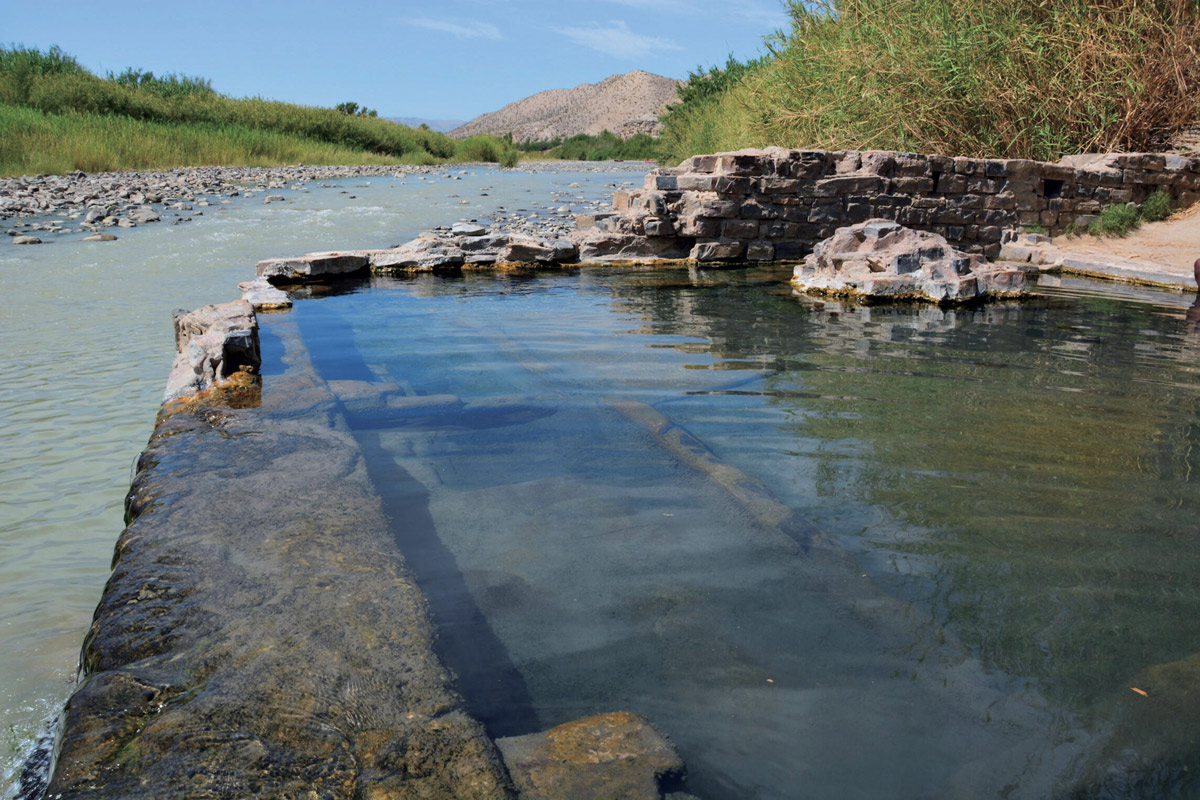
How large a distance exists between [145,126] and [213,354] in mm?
21070

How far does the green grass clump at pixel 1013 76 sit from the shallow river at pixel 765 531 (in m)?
6.69

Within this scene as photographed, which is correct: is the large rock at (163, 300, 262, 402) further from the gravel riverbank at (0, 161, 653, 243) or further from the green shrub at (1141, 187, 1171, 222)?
the green shrub at (1141, 187, 1171, 222)

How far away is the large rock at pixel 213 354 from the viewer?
11.8 ft

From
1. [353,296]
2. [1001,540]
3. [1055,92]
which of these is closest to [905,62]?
[1055,92]

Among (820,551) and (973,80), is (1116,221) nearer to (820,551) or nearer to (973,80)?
(973,80)

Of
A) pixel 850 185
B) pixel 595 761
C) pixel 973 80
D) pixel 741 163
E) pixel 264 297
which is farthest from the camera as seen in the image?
pixel 973 80

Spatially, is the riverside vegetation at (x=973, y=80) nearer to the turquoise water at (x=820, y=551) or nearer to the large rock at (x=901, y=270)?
the large rock at (x=901, y=270)

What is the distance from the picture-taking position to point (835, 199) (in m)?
9.62

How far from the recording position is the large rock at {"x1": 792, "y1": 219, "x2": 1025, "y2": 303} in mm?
7117

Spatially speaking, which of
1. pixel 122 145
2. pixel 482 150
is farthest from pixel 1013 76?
pixel 482 150

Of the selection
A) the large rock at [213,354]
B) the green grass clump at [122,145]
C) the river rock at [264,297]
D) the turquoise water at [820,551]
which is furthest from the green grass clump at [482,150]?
the turquoise water at [820,551]

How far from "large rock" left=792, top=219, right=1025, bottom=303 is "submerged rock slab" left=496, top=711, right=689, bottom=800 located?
638cm

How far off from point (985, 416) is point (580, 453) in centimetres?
199

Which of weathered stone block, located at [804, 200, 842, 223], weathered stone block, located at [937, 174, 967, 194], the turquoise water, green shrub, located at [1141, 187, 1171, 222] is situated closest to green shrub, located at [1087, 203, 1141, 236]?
green shrub, located at [1141, 187, 1171, 222]
